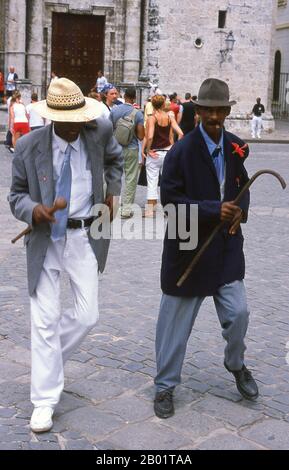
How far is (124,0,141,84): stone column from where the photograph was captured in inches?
1192

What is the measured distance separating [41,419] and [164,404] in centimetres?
74

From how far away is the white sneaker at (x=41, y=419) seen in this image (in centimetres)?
428

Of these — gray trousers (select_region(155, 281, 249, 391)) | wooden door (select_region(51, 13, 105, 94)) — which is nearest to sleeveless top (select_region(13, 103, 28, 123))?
wooden door (select_region(51, 13, 105, 94))

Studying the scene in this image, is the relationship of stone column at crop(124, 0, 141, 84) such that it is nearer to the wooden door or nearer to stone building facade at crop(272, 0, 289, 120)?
the wooden door

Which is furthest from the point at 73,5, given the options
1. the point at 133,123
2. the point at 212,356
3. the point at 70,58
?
the point at 212,356

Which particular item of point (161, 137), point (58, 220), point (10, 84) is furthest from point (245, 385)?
point (10, 84)

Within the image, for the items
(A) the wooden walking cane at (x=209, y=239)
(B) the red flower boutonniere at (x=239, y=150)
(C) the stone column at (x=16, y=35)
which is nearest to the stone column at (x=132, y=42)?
(C) the stone column at (x=16, y=35)

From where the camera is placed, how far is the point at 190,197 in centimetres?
449

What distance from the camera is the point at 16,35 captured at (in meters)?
28.3

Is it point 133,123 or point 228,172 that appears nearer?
point 228,172

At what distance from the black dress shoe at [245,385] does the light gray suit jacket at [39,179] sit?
1.11 metres

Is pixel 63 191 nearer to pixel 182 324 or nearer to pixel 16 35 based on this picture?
pixel 182 324

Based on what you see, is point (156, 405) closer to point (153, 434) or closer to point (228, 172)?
point (153, 434)
